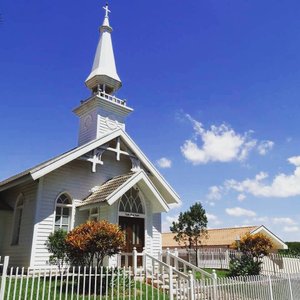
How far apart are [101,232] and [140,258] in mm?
6745

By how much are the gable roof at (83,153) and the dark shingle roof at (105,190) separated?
2.03 m

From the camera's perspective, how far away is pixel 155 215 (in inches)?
793

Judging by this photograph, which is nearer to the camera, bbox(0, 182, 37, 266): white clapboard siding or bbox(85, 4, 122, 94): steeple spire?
bbox(0, 182, 37, 266): white clapboard siding

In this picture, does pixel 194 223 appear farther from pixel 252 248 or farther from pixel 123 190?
pixel 123 190

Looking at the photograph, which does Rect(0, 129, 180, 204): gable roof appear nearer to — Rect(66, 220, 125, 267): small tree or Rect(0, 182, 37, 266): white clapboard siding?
Rect(0, 182, 37, 266): white clapboard siding

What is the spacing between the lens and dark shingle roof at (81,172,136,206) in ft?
53.4

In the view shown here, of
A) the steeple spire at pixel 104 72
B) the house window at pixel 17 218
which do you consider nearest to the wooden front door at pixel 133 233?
the house window at pixel 17 218

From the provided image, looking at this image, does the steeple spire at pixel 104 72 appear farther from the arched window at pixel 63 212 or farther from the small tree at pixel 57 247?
the small tree at pixel 57 247

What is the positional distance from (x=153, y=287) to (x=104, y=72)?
46.0ft

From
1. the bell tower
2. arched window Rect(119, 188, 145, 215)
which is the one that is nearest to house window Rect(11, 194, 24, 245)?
arched window Rect(119, 188, 145, 215)

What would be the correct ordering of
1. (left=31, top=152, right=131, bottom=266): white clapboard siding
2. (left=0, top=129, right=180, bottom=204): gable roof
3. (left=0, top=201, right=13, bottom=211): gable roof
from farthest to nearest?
(left=0, top=201, right=13, bottom=211): gable roof, (left=31, top=152, right=131, bottom=266): white clapboard siding, (left=0, top=129, right=180, bottom=204): gable roof

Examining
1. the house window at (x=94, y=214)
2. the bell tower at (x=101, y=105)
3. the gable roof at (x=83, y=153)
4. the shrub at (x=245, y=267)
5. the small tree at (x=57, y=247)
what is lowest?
the shrub at (x=245, y=267)

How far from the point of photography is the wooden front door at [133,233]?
1753 cm

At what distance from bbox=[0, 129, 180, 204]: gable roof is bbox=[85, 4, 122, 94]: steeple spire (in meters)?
4.87
